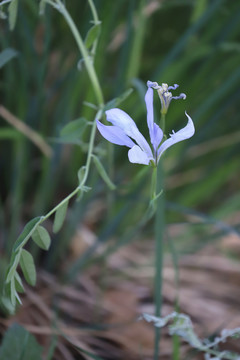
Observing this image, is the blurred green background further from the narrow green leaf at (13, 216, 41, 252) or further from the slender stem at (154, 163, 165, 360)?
the narrow green leaf at (13, 216, 41, 252)

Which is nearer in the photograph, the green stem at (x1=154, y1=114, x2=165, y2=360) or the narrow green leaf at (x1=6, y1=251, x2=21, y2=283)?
the narrow green leaf at (x1=6, y1=251, x2=21, y2=283)

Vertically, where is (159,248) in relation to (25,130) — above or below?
below

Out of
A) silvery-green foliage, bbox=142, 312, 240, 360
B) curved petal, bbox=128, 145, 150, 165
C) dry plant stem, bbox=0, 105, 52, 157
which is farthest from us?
dry plant stem, bbox=0, 105, 52, 157

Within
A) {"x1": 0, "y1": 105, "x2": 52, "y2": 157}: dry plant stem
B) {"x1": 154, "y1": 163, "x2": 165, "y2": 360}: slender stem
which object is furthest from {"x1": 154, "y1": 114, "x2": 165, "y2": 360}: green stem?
{"x1": 0, "y1": 105, "x2": 52, "y2": 157}: dry plant stem

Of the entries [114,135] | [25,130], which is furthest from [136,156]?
[25,130]

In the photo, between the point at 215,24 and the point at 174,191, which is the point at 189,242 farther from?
the point at 215,24

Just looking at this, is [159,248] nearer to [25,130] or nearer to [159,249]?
[159,249]
